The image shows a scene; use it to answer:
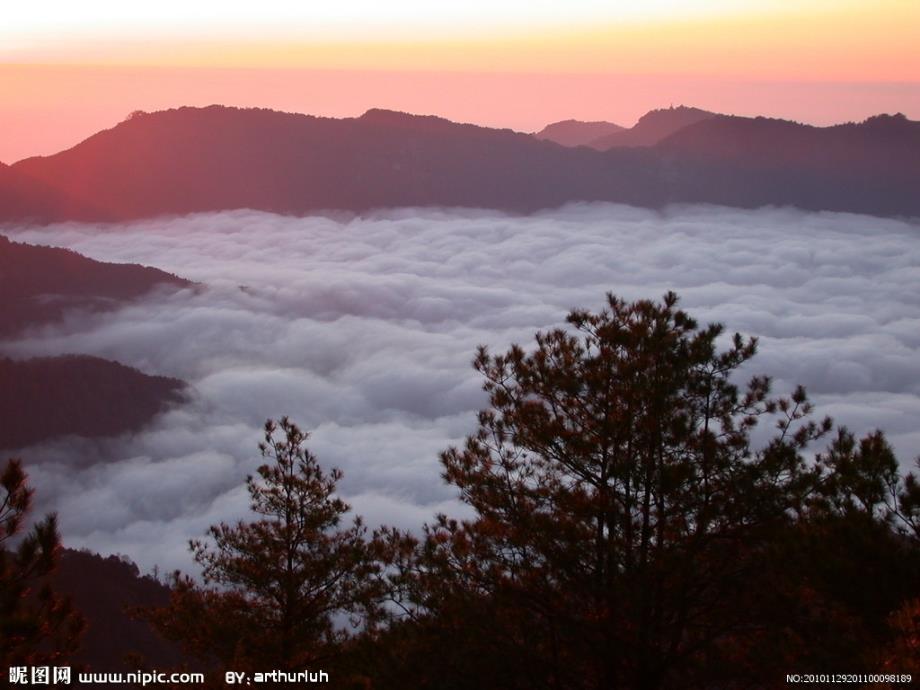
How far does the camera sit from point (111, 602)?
42.1 m

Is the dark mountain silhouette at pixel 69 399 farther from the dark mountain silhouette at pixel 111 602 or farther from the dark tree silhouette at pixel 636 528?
the dark tree silhouette at pixel 636 528

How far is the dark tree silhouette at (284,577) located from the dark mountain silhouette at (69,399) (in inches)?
3043

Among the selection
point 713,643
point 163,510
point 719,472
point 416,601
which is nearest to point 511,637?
point 416,601

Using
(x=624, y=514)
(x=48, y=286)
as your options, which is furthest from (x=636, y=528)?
(x=48, y=286)

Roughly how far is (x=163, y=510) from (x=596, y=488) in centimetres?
8260

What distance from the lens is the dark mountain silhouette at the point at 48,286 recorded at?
122306mm

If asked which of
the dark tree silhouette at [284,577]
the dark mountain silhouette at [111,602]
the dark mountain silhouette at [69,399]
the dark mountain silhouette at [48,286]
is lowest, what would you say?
the dark mountain silhouette at [111,602]

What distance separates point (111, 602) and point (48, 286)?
98.4m

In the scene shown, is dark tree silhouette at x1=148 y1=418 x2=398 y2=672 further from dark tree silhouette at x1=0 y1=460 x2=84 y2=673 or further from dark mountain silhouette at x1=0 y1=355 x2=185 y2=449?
dark mountain silhouette at x1=0 y1=355 x2=185 y2=449

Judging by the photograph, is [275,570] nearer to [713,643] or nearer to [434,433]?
[713,643]

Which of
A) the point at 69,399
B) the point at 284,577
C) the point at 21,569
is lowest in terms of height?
the point at 284,577

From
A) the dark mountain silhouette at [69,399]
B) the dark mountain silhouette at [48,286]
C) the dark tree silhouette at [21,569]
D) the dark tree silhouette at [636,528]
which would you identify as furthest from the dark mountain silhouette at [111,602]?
the dark mountain silhouette at [48,286]

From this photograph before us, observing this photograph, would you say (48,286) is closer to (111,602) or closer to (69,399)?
(69,399)

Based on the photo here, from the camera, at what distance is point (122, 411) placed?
3821 inches
